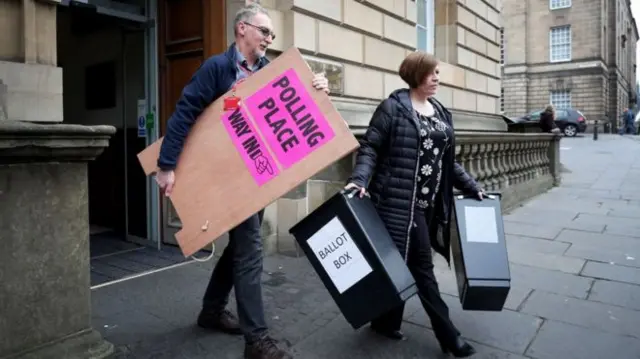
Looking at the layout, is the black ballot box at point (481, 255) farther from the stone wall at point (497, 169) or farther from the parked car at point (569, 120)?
the parked car at point (569, 120)

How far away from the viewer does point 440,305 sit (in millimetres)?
3066

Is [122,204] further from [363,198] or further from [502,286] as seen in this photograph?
[502,286]

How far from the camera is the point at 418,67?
9.98 feet

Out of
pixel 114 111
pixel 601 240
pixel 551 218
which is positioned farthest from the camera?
pixel 551 218

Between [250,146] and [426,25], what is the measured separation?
9.25 m

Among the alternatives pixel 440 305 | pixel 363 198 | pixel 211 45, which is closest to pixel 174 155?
pixel 363 198

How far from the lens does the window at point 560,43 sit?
147 ft

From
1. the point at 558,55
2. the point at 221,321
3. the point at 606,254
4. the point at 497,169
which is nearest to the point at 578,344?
the point at 221,321

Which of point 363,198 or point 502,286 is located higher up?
point 363,198

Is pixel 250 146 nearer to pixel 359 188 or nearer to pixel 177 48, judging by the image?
pixel 359 188

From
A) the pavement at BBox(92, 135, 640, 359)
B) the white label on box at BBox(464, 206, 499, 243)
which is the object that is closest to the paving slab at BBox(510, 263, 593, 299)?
the pavement at BBox(92, 135, 640, 359)

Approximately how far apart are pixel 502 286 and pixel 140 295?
9.04ft

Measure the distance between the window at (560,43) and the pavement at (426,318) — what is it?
4393cm

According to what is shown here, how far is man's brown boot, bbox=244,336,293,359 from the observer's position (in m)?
2.84
